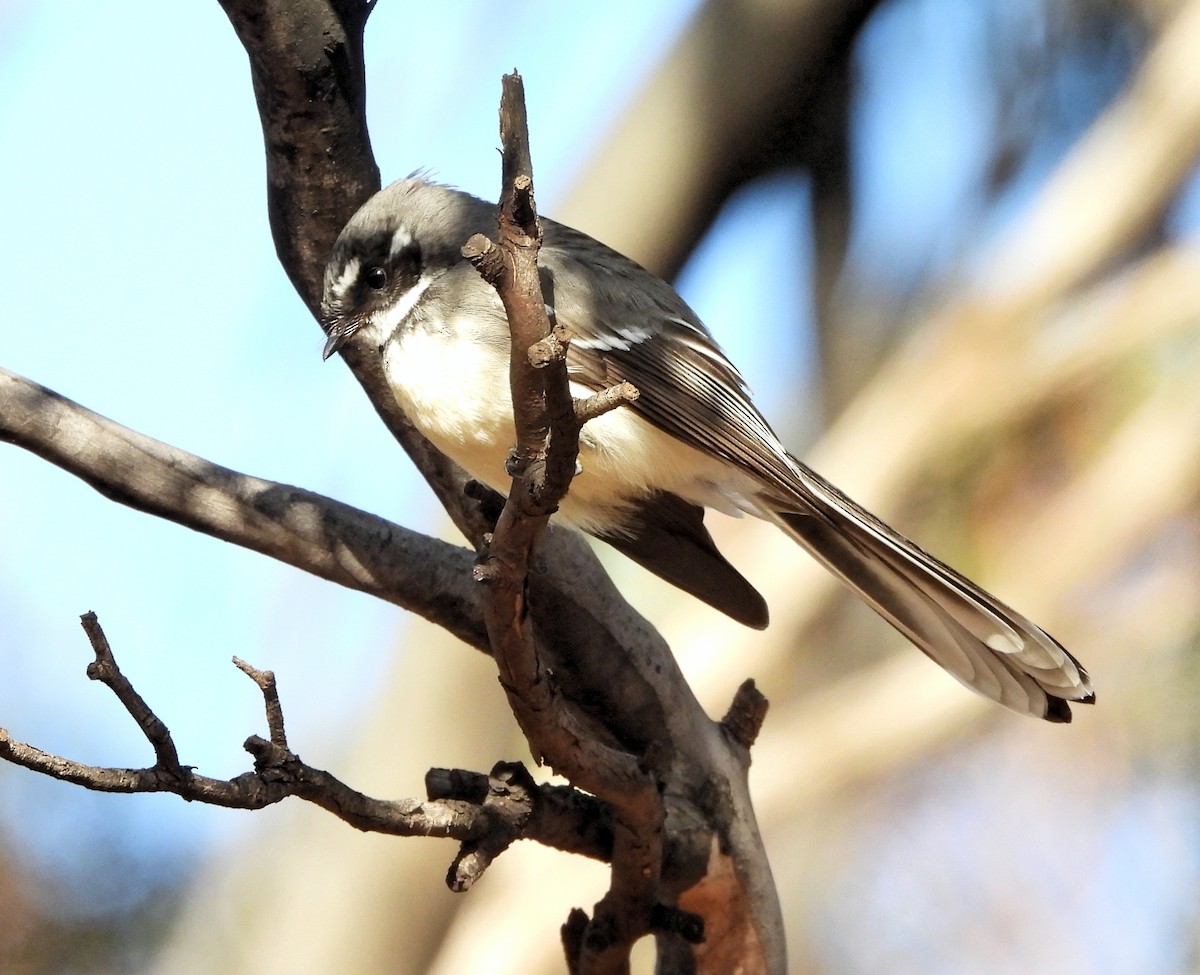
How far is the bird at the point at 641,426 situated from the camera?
2506 millimetres

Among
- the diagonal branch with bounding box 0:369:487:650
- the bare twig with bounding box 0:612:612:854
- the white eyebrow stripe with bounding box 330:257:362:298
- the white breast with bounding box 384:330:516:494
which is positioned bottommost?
the bare twig with bounding box 0:612:612:854

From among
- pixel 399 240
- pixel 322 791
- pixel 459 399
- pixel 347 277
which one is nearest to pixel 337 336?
pixel 347 277

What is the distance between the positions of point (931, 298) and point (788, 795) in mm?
2750

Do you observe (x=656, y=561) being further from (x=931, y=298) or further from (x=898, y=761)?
(x=931, y=298)

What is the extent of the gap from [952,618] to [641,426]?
0.76 m

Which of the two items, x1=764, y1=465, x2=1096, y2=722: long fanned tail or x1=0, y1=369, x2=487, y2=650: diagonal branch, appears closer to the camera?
x1=0, y1=369, x2=487, y2=650: diagonal branch

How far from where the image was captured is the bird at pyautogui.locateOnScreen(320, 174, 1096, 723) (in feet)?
8.22

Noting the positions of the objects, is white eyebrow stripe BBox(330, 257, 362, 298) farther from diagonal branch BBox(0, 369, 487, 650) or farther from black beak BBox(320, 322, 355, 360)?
diagonal branch BBox(0, 369, 487, 650)

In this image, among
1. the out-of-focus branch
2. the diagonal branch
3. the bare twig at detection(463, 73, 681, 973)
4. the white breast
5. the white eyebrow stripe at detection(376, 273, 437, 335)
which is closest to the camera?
the bare twig at detection(463, 73, 681, 973)

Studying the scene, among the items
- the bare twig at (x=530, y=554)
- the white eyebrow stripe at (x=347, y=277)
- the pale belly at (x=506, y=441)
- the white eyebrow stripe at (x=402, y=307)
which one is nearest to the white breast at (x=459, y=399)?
the pale belly at (x=506, y=441)

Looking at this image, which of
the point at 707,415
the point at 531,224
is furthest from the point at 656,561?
the point at 531,224

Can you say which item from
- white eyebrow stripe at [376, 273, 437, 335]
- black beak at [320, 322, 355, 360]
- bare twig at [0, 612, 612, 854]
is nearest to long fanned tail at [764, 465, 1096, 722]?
bare twig at [0, 612, 612, 854]

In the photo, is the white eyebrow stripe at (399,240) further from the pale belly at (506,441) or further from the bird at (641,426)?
the pale belly at (506,441)

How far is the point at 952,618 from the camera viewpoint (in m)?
2.61
